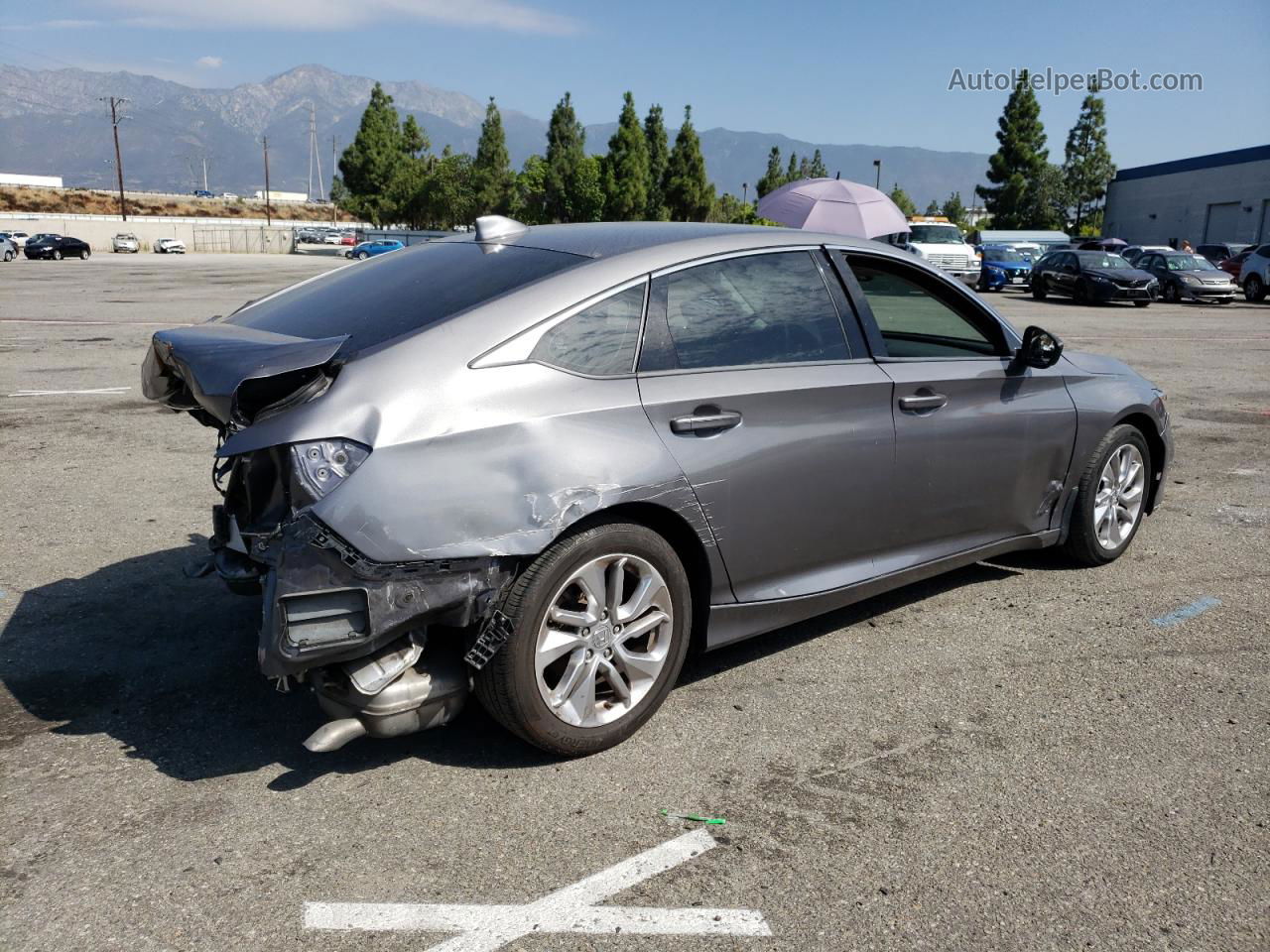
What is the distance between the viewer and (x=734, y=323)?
3.77 meters

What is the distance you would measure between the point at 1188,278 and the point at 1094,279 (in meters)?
3.29

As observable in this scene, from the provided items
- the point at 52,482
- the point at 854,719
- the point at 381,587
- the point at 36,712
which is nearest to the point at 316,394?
the point at 381,587

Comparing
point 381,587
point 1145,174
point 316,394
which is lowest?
point 381,587

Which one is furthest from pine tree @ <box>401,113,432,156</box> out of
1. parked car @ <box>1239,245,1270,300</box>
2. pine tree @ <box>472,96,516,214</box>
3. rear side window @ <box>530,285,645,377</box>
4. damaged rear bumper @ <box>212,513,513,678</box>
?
damaged rear bumper @ <box>212,513,513,678</box>

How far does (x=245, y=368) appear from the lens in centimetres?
312

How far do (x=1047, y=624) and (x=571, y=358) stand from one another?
8.34 ft

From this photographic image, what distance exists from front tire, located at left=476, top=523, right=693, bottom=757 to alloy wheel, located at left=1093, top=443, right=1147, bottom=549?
270cm

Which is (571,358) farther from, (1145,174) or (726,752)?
(1145,174)

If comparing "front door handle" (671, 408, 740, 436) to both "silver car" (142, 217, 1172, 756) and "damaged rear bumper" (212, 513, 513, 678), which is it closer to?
"silver car" (142, 217, 1172, 756)

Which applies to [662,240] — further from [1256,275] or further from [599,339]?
[1256,275]

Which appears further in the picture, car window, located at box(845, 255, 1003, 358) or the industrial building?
the industrial building

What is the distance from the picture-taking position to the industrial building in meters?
56.0

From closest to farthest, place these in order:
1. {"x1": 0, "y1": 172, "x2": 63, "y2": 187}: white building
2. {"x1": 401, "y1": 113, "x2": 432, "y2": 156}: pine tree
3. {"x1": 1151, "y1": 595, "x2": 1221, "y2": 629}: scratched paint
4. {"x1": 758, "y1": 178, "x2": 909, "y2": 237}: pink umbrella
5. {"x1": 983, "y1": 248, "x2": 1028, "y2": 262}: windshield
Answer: {"x1": 1151, "y1": 595, "x2": 1221, "y2": 629}: scratched paint → {"x1": 758, "y1": 178, "x2": 909, "y2": 237}: pink umbrella → {"x1": 983, "y1": 248, "x2": 1028, "y2": 262}: windshield → {"x1": 401, "y1": 113, "x2": 432, "y2": 156}: pine tree → {"x1": 0, "y1": 172, "x2": 63, "y2": 187}: white building

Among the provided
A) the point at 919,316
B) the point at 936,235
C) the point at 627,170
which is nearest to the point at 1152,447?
the point at 919,316
